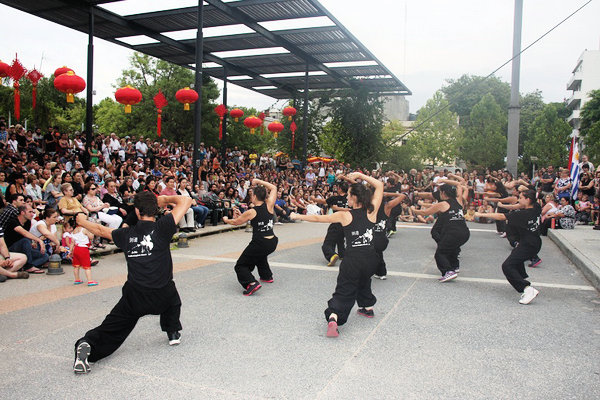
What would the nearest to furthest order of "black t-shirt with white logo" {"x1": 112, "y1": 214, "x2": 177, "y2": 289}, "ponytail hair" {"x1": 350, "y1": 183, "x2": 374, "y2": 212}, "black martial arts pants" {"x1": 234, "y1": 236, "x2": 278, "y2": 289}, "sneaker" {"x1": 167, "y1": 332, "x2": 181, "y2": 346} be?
1. "black t-shirt with white logo" {"x1": 112, "y1": 214, "x2": 177, "y2": 289}
2. "sneaker" {"x1": 167, "y1": 332, "x2": 181, "y2": 346}
3. "ponytail hair" {"x1": 350, "y1": 183, "x2": 374, "y2": 212}
4. "black martial arts pants" {"x1": 234, "y1": 236, "x2": 278, "y2": 289}

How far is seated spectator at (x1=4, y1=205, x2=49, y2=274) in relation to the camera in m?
7.89

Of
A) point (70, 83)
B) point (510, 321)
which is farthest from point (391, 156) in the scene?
point (510, 321)

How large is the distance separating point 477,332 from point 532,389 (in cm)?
141

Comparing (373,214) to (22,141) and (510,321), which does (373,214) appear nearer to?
(510,321)

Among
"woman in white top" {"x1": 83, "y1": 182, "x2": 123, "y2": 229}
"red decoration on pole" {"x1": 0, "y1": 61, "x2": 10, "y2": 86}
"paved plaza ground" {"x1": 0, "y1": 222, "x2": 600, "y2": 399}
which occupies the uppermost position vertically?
"red decoration on pole" {"x1": 0, "y1": 61, "x2": 10, "y2": 86}

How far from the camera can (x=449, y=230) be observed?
8.13m

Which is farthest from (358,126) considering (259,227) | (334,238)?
(259,227)

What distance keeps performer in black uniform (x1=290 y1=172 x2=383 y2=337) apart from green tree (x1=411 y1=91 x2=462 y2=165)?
144 ft

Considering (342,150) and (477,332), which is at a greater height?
(342,150)

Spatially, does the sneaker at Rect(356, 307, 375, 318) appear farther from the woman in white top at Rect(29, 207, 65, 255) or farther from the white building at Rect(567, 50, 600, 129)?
the white building at Rect(567, 50, 600, 129)

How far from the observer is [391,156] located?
4172 centimetres

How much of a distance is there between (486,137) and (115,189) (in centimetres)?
4559

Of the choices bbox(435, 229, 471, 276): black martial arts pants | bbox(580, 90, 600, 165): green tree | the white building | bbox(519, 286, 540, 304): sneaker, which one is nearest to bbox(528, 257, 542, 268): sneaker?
bbox(435, 229, 471, 276): black martial arts pants

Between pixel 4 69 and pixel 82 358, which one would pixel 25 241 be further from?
pixel 4 69
